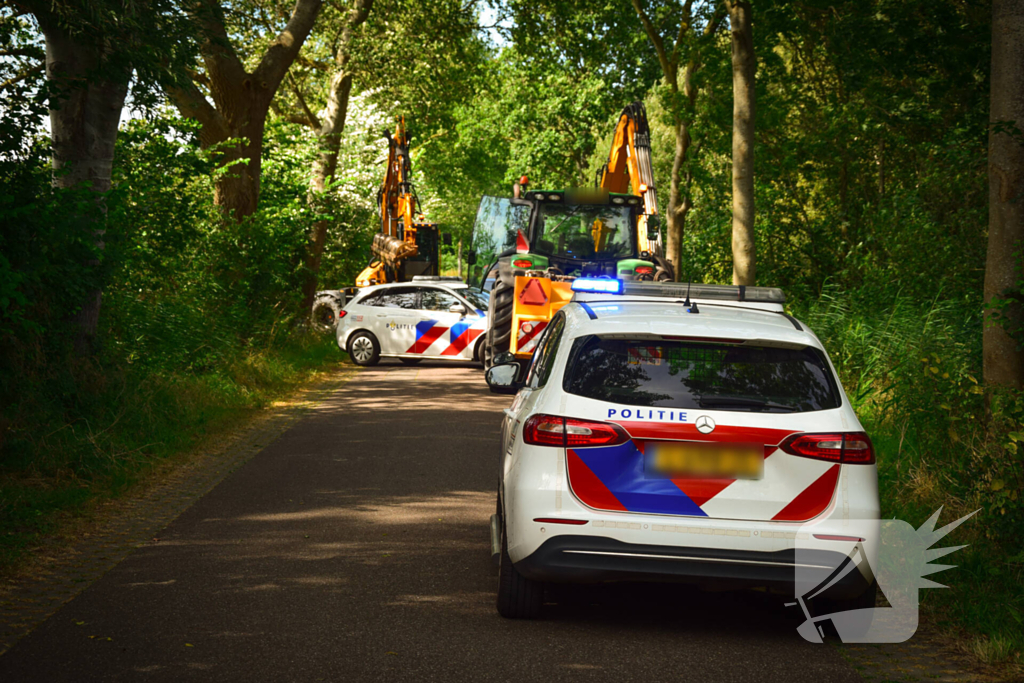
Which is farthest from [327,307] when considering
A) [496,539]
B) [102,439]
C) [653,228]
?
[496,539]

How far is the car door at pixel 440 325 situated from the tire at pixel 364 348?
101cm

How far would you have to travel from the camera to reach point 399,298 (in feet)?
66.6

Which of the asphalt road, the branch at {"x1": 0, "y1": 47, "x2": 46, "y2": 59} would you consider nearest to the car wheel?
the asphalt road

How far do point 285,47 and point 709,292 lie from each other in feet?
44.6

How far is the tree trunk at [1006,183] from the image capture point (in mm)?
7355

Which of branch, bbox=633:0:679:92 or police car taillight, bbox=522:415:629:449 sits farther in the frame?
branch, bbox=633:0:679:92

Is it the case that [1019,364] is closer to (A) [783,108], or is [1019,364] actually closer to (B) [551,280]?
(B) [551,280]

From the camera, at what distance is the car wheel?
5.17 metres

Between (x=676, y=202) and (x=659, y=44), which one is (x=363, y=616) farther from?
(x=676, y=202)

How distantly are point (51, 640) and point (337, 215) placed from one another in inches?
933

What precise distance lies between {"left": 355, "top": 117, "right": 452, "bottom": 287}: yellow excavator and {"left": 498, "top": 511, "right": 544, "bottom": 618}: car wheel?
2193cm

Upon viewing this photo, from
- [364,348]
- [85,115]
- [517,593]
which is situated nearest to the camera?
[517,593]

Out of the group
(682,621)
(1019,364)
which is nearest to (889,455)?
(1019,364)

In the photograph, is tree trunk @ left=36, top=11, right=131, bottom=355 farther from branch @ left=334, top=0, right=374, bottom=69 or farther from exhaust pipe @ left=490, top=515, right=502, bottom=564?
branch @ left=334, top=0, right=374, bottom=69
